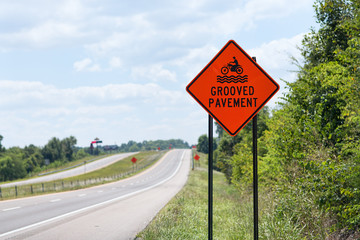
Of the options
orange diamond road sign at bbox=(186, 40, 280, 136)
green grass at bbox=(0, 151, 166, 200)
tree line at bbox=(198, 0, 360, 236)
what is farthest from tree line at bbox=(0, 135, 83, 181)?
orange diamond road sign at bbox=(186, 40, 280, 136)

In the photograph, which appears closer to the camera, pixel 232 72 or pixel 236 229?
pixel 232 72

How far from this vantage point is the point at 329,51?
45.7 feet

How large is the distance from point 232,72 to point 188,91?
746mm

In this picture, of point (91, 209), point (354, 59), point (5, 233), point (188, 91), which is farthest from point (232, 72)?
point (91, 209)

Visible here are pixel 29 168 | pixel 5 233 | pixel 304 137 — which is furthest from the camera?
pixel 29 168

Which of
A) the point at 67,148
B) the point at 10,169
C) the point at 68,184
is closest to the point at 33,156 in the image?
the point at 67,148

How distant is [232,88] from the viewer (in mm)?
6051

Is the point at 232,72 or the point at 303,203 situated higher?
the point at 232,72

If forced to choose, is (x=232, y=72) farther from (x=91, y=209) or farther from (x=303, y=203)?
(x=91, y=209)

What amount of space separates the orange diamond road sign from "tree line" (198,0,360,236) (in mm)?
2326

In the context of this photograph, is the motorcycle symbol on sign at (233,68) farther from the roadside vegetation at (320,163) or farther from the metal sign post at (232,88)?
the roadside vegetation at (320,163)

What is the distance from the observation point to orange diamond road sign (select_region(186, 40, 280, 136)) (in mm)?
5953

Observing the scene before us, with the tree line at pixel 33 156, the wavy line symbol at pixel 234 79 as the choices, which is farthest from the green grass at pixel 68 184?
the tree line at pixel 33 156

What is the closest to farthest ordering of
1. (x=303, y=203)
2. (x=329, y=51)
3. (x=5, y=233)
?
(x=303, y=203) < (x=5, y=233) < (x=329, y=51)
